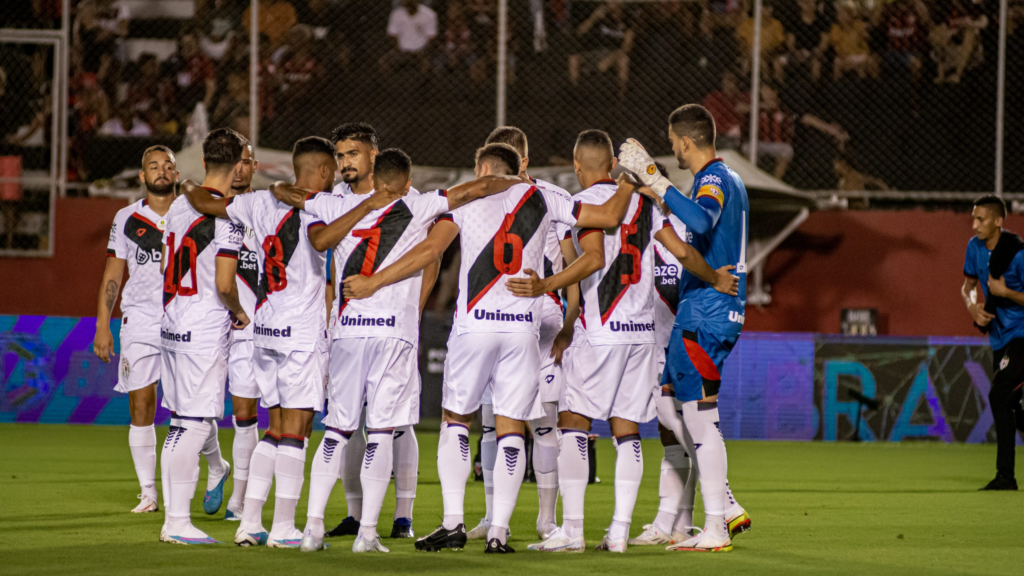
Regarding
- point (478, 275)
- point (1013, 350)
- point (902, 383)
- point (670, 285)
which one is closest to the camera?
point (478, 275)

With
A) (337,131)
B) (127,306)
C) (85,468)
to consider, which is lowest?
(85,468)

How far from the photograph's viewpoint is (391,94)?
14.3m

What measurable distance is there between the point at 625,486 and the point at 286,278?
6.32 ft

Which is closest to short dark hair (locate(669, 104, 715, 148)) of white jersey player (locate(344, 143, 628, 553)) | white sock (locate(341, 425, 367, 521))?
white jersey player (locate(344, 143, 628, 553))

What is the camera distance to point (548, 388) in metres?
6.37

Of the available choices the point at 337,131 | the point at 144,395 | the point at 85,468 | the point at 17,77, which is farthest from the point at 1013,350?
the point at 17,77

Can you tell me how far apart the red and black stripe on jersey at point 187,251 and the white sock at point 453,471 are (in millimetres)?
1685

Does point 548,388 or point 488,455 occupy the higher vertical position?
point 548,388

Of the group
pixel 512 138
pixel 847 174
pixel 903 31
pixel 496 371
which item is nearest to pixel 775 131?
pixel 847 174

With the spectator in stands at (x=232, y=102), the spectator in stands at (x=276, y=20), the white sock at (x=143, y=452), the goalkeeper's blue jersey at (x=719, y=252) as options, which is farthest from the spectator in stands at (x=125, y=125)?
the goalkeeper's blue jersey at (x=719, y=252)

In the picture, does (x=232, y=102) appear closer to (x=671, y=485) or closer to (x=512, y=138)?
(x=512, y=138)

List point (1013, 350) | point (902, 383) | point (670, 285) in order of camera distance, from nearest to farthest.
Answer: point (670, 285) < point (1013, 350) < point (902, 383)

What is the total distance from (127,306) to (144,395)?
0.58 m

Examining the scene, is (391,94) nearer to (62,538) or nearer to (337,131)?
(337,131)
